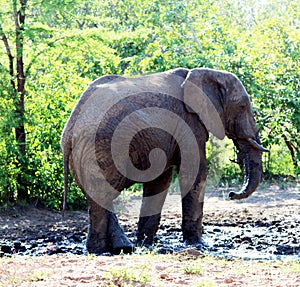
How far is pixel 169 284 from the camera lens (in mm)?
5141

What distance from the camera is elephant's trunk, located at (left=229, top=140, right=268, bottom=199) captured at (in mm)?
8867

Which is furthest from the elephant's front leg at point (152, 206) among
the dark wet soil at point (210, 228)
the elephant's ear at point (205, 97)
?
the elephant's ear at point (205, 97)

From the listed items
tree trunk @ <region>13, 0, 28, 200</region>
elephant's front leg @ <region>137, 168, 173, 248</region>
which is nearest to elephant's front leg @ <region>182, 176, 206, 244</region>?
elephant's front leg @ <region>137, 168, 173, 248</region>

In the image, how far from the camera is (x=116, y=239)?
7.89 metres

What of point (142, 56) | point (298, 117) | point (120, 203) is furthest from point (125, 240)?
point (142, 56)

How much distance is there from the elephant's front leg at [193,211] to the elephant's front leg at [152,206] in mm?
413

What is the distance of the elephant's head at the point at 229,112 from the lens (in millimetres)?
8781

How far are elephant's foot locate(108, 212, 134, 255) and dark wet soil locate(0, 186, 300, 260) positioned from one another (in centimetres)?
22

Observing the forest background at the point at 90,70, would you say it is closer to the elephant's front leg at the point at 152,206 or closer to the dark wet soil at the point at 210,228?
the dark wet soil at the point at 210,228

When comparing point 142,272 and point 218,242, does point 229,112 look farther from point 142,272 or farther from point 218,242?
point 142,272

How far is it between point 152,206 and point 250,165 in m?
1.39

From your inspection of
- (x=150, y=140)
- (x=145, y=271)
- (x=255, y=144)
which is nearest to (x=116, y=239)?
(x=150, y=140)

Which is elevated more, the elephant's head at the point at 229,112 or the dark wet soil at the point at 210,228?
the elephant's head at the point at 229,112

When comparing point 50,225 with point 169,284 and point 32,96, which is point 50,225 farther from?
point 169,284
